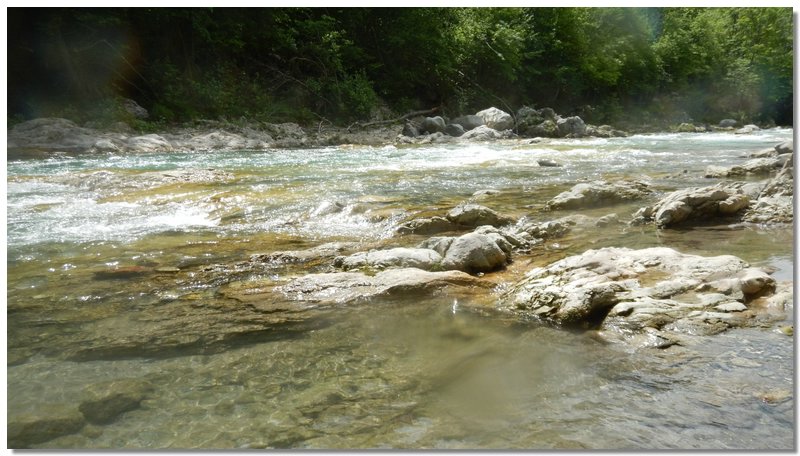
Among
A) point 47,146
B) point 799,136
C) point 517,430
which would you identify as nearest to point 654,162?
point 799,136

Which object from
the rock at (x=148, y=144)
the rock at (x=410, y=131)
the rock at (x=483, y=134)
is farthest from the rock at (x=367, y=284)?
the rock at (x=410, y=131)

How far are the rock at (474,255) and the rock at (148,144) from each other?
1154 centimetres

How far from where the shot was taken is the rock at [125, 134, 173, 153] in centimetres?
1344

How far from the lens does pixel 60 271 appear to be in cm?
393

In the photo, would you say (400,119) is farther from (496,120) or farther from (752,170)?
(752,170)

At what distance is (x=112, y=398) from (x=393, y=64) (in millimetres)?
24122

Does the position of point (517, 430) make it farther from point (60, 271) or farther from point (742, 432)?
point (60, 271)

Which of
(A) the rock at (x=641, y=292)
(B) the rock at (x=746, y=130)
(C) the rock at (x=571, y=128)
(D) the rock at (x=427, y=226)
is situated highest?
(A) the rock at (x=641, y=292)

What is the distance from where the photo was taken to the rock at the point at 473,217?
17.8ft

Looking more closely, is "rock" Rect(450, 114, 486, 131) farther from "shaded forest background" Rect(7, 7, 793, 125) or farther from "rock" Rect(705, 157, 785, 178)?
"rock" Rect(705, 157, 785, 178)

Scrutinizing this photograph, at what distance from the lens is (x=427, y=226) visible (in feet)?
17.5

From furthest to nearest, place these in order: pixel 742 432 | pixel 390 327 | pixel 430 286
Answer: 1. pixel 430 286
2. pixel 390 327
3. pixel 742 432

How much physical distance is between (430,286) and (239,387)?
4.78 ft

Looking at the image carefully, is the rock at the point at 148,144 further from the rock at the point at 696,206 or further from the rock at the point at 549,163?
the rock at the point at 696,206
